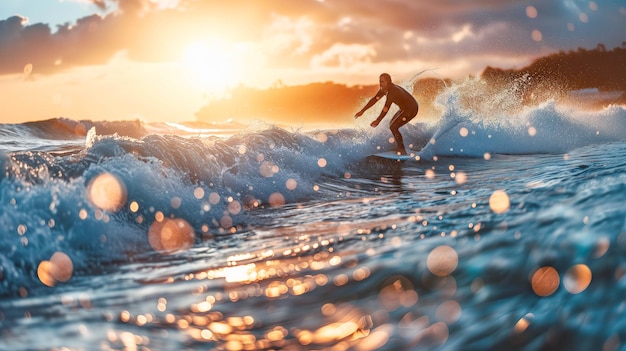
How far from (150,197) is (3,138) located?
20835 mm

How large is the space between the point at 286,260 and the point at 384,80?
34.7 ft

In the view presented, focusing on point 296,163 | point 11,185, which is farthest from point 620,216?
point 296,163

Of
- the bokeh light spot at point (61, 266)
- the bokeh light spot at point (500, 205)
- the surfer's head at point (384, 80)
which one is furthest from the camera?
the surfer's head at point (384, 80)

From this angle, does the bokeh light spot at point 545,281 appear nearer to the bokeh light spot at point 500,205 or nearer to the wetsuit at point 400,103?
the bokeh light spot at point 500,205

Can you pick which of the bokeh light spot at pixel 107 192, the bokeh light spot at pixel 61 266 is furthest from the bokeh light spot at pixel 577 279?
the bokeh light spot at pixel 107 192

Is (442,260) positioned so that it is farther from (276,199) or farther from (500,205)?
(276,199)

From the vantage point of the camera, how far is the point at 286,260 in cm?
483

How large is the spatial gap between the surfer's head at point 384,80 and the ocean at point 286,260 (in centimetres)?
482

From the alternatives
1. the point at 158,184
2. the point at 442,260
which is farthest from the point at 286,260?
the point at 158,184

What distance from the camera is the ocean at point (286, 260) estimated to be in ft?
9.53

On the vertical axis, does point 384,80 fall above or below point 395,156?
above

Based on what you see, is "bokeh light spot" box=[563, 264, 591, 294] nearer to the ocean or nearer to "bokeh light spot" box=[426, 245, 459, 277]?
the ocean

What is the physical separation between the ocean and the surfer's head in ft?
15.8

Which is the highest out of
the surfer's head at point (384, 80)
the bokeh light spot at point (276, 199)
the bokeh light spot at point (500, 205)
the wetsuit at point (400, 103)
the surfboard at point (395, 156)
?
the surfer's head at point (384, 80)
